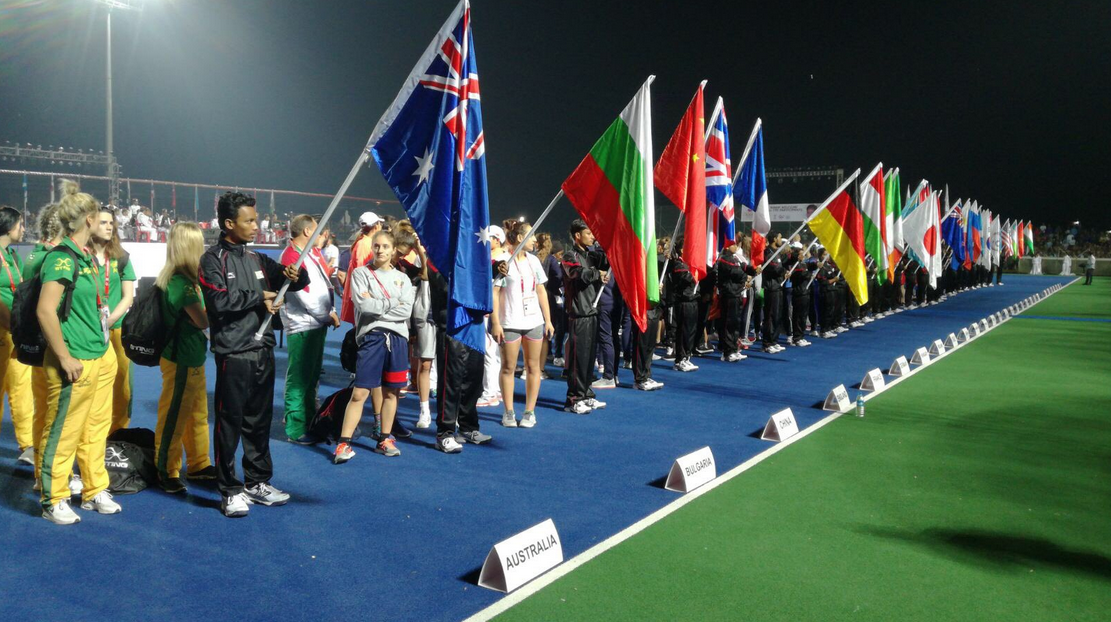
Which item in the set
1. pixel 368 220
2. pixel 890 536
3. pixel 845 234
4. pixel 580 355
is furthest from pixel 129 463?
pixel 845 234

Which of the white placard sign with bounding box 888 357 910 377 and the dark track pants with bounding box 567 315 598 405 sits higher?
the dark track pants with bounding box 567 315 598 405

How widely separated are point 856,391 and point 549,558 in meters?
7.13

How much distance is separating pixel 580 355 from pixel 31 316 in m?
5.07

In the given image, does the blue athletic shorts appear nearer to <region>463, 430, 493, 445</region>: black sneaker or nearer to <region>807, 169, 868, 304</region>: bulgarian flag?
<region>463, 430, 493, 445</region>: black sneaker

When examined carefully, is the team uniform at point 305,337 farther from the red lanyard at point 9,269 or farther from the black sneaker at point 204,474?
the red lanyard at point 9,269

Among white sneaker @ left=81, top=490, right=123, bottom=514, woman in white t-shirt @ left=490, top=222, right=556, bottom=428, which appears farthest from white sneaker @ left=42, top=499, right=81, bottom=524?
woman in white t-shirt @ left=490, top=222, right=556, bottom=428

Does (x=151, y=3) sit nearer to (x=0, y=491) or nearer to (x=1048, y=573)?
(x=0, y=491)

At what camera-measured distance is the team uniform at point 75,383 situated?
4641 millimetres

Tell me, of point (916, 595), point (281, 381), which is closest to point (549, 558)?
point (916, 595)

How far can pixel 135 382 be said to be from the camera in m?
9.47

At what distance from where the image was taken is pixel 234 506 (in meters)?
4.95

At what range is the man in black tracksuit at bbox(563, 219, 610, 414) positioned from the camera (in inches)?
325

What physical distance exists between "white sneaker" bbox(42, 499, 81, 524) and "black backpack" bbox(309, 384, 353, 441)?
2.39 meters

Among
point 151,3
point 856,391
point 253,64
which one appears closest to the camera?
point 856,391
